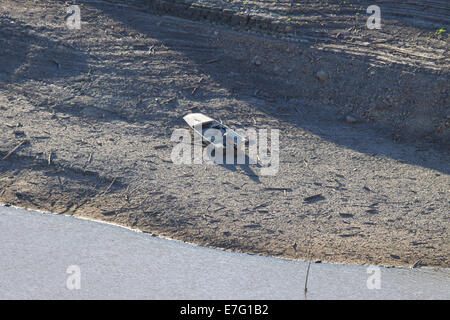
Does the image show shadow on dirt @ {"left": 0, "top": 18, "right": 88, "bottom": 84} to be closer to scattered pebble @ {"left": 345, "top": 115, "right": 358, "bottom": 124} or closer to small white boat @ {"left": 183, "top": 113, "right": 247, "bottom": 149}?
small white boat @ {"left": 183, "top": 113, "right": 247, "bottom": 149}

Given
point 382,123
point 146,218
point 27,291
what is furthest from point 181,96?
point 27,291

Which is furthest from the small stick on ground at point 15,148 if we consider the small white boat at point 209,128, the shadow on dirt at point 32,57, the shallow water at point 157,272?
the small white boat at point 209,128

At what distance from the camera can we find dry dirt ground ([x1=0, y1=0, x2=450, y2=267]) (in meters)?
11.0

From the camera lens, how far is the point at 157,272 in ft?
32.2

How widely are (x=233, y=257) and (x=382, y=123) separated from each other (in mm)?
6792

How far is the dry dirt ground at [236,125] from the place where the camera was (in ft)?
36.2

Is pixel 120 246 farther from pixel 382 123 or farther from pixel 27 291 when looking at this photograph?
pixel 382 123

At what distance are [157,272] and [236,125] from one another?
18.8 ft

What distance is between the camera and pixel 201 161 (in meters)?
12.7

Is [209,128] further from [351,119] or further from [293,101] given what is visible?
[351,119]

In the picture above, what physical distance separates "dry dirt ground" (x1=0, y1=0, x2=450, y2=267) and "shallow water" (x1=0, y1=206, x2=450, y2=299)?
0.41 metres

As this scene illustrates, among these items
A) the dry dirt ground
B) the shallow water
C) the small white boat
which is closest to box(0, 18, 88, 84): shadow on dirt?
the dry dirt ground

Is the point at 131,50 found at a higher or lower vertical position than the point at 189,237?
higher
